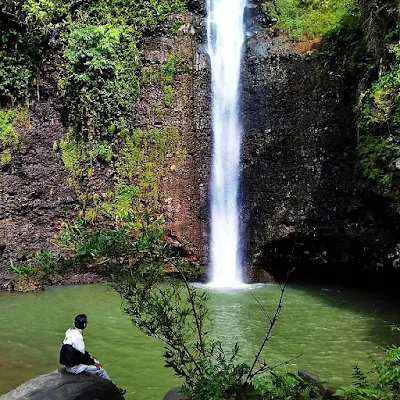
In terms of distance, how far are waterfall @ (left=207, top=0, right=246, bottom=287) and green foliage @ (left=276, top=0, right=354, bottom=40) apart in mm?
1511

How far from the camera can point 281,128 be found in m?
14.1

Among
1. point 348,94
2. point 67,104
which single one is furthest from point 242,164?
point 67,104

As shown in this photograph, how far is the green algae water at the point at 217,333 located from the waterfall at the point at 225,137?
1908mm

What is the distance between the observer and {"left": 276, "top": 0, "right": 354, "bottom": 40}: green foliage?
14.4 metres

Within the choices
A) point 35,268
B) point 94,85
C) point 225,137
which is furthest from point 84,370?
point 94,85

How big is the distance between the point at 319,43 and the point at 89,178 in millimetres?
8455

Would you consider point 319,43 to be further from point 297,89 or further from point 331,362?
point 331,362

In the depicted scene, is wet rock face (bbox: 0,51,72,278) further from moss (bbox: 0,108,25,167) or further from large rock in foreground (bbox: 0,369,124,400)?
large rock in foreground (bbox: 0,369,124,400)

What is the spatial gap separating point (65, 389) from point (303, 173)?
32.6ft

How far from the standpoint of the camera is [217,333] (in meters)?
8.70

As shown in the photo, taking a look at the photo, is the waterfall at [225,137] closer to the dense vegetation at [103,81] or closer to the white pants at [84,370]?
the dense vegetation at [103,81]

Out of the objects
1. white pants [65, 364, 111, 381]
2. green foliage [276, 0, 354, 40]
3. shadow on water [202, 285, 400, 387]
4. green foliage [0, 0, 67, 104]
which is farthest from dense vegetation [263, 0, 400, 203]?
green foliage [0, 0, 67, 104]

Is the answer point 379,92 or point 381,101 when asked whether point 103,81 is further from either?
point 381,101

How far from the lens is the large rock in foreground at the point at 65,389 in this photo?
5.11 meters
